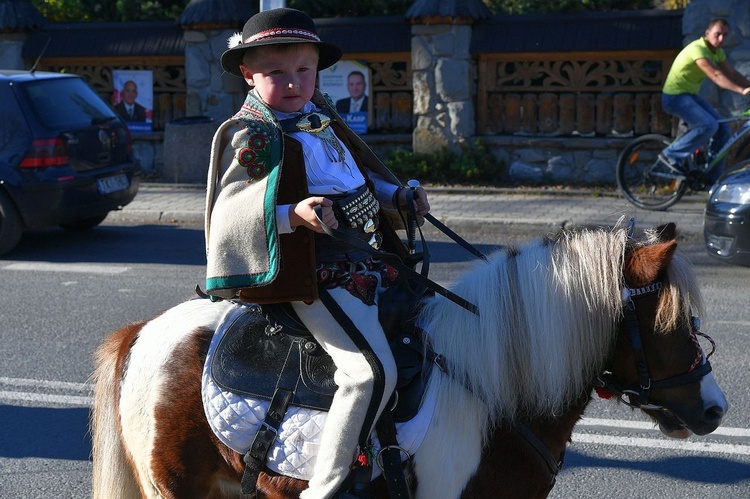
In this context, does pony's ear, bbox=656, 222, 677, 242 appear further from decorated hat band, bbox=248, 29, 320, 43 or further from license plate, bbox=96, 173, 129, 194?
license plate, bbox=96, 173, 129, 194


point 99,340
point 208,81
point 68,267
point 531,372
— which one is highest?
point 208,81

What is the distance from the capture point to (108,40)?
1500 cm

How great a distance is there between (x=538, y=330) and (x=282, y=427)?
0.81 metres

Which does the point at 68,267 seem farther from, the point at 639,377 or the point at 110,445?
the point at 639,377

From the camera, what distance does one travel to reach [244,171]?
8.75 feet

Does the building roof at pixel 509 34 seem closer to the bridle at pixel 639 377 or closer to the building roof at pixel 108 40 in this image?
the building roof at pixel 108 40

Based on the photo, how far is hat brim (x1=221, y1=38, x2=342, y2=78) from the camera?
273 cm

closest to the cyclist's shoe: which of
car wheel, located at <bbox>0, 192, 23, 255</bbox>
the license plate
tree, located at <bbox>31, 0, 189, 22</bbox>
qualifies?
A: the license plate

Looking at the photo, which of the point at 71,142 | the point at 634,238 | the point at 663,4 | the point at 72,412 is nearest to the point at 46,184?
the point at 71,142

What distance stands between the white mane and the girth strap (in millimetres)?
439

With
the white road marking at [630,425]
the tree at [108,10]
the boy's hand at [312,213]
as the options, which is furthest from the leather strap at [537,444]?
the tree at [108,10]

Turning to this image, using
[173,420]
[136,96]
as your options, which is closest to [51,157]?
[136,96]

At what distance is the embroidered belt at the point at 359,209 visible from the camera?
2.82 meters

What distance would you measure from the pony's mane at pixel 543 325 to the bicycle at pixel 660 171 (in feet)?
28.7
